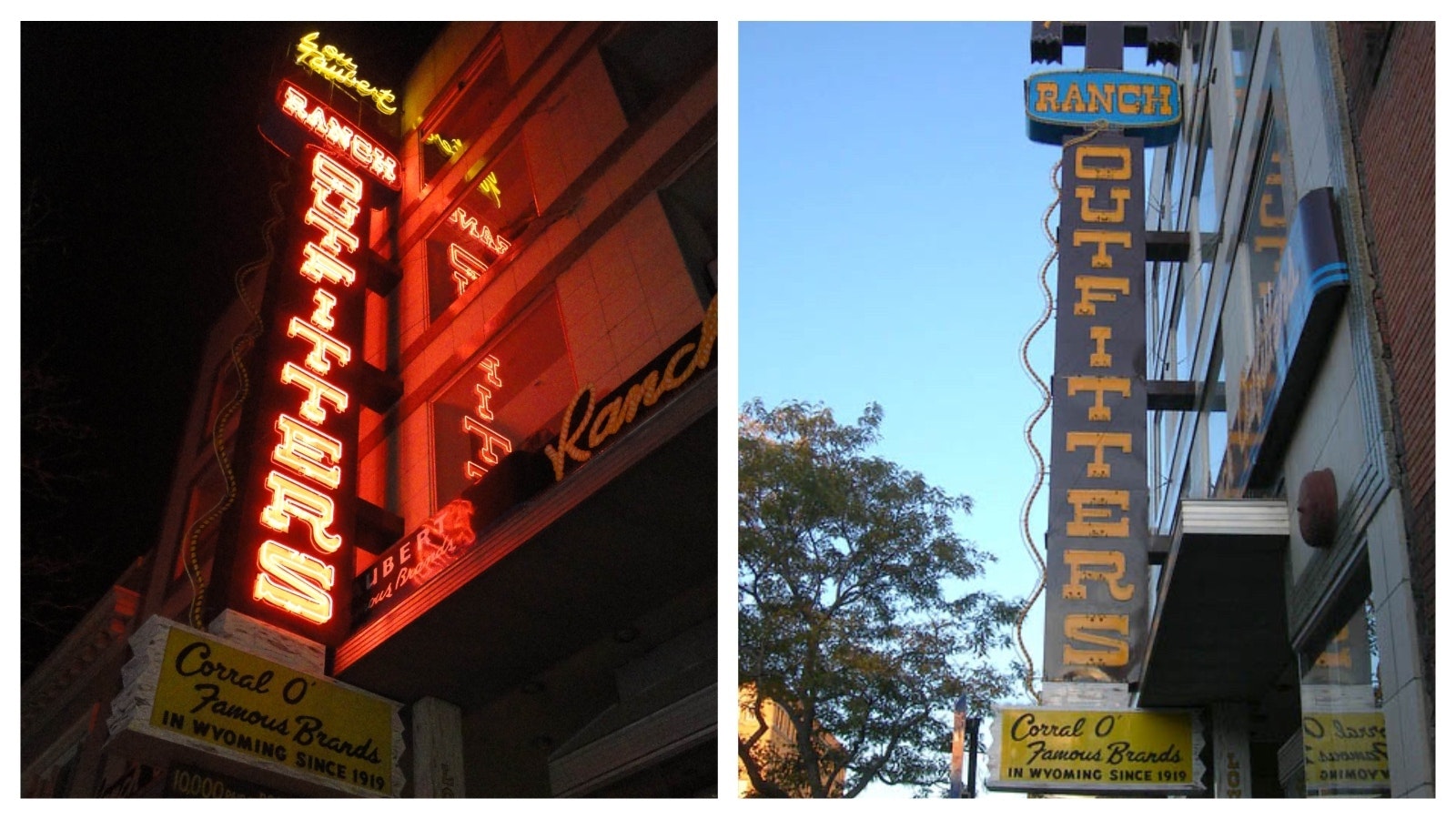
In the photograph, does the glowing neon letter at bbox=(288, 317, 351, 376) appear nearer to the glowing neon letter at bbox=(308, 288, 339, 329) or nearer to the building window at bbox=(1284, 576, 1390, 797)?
the glowing neon letter at bbox=(308, 288, 339, 329)

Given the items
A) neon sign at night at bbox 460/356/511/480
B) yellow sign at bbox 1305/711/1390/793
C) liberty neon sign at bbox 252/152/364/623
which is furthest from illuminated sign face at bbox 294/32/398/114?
yellow sign at bbox 1305/711/1390/793

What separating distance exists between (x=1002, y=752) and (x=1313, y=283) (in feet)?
21.3

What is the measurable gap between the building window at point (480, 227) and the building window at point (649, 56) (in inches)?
72.5

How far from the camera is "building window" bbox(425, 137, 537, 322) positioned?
688 inches

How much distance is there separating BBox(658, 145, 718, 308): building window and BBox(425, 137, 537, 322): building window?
10.2ft

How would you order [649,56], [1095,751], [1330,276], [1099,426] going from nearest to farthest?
[1330,276], [1095,751], [649,56], [1099,426]

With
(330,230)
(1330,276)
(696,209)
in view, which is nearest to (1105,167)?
(696,209)

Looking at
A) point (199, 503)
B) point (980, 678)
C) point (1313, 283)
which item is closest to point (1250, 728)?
point (980, 678)

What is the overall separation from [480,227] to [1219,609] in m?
10.7

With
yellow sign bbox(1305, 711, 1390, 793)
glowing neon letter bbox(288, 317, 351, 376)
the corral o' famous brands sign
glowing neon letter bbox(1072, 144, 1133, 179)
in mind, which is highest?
glowing neon letter bbox(1072, 144, 1133, 179)

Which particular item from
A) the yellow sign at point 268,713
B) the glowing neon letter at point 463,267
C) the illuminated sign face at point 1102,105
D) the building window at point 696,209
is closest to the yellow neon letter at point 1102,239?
the illuminated sign face at point 1102,105

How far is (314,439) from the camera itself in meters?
15.1

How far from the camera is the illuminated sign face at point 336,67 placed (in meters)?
20.0

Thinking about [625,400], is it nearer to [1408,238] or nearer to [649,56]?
[1408,238]
